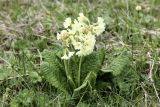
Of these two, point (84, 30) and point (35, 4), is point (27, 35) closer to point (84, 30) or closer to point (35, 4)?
point (35, 4)

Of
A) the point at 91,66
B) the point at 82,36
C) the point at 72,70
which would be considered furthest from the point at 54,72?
the point at 82,36

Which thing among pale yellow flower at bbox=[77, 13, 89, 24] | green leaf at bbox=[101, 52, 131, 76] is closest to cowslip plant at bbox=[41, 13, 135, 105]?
green leaf at bbox=[101, 52, 131, 76]

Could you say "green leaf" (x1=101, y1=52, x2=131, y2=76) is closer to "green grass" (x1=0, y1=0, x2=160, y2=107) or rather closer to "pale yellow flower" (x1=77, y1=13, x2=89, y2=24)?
"green grass" (x1=0, y1=0, x2=160, y2=107)

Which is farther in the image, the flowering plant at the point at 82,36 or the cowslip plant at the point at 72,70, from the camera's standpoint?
the cowslip plant at the point at 72,70

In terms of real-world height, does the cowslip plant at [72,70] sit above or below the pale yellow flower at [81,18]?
below

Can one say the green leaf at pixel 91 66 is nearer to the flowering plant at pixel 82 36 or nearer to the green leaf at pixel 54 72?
the green leaf at pixel 54 72

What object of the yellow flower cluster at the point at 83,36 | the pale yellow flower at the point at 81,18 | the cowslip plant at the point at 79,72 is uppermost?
the pale yellow flower at the point at 81,18

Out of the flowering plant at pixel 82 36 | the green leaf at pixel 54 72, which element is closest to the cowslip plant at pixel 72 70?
the green leaf at pixel 54 72

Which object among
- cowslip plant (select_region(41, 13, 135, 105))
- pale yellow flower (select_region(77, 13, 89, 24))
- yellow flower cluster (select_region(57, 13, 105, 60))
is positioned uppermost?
pale yellow flower (select_region(77, 13, 89, 24))
